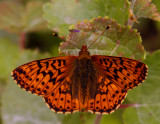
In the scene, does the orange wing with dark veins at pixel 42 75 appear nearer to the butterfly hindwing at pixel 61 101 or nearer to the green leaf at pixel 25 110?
the butterfly hindwing at pixel 61 101

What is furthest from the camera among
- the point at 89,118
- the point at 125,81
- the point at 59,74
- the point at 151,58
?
the point at 89,118

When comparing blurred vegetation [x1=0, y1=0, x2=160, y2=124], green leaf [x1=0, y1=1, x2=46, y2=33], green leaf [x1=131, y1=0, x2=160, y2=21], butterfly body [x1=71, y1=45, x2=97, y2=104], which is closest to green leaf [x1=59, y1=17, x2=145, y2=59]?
blurred vegetation [x1=0, y1=0, x2=160, y2=124]

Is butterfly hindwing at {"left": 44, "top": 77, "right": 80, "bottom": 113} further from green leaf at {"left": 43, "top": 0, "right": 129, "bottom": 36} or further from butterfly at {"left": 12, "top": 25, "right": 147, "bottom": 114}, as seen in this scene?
green leaf at {"left": 43, "top": 0, "right": 129, "bottom": 36}

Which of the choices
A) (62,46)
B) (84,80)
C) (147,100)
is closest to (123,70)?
(84,80)

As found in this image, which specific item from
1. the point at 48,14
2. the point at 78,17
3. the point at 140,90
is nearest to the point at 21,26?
the point at 48,14

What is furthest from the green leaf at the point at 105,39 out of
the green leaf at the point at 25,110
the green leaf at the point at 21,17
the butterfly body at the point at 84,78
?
the green leaf at the point at 21,17

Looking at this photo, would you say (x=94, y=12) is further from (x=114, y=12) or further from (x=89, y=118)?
(x=89, y=118)

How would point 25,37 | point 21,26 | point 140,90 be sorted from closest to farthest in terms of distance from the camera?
1. point 140,90
2. point 21,26
3. point 25,37
